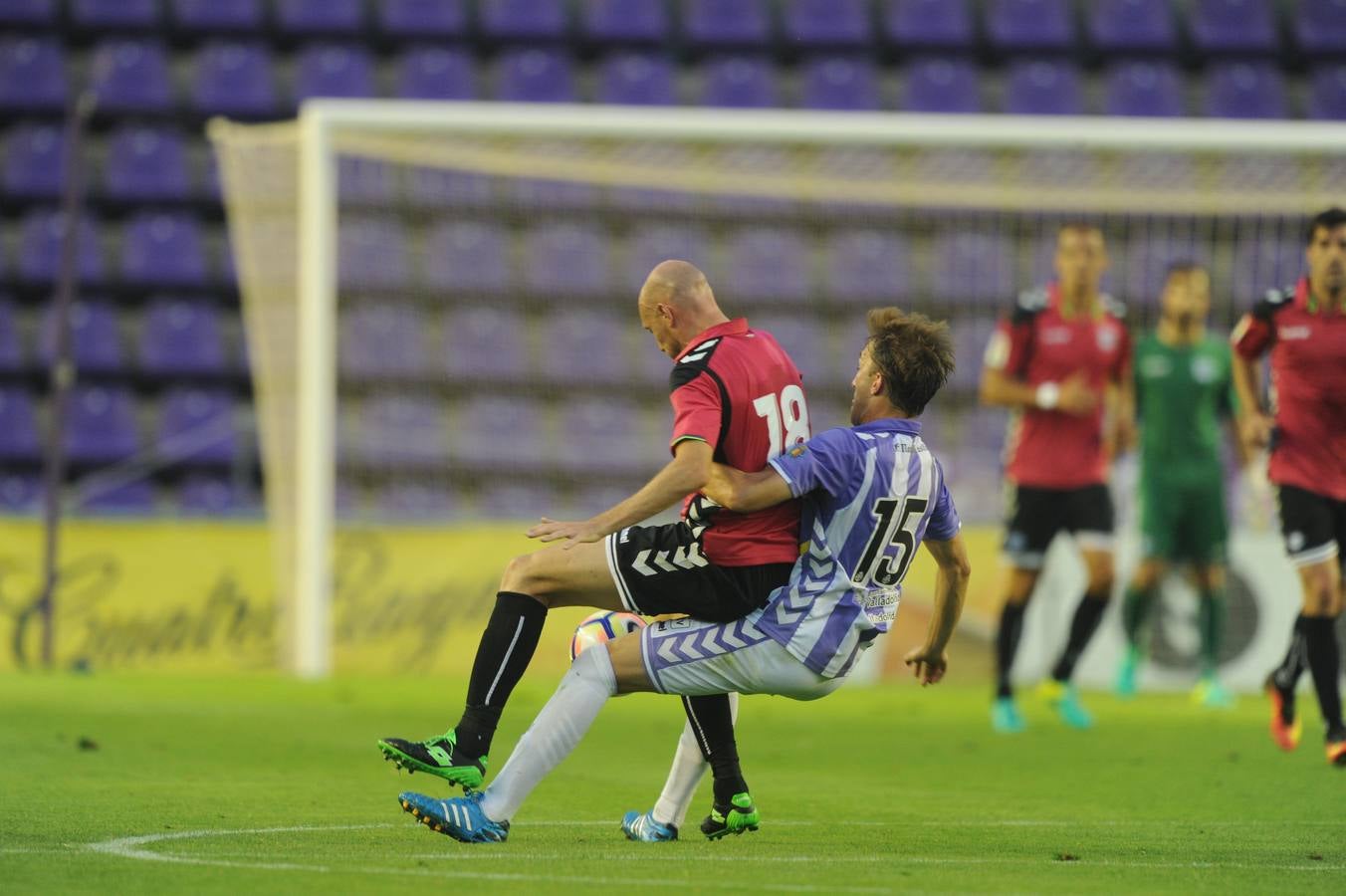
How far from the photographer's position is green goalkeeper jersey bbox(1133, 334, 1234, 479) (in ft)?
40.4

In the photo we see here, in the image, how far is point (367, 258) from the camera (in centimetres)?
1437

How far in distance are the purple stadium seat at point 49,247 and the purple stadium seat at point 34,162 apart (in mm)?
246

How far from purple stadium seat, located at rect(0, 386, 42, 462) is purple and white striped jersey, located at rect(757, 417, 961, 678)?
47.2 feet

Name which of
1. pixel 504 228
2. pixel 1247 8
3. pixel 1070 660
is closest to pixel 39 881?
pixel 1070 660

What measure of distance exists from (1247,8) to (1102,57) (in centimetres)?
178

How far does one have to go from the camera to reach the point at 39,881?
430 centimetres

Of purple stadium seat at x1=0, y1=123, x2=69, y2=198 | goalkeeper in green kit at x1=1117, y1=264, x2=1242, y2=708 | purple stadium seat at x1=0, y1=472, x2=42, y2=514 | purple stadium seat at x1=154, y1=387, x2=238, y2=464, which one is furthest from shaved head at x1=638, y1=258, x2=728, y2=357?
purple stadium seat at x1=0, y1=123, x2=69, y2=198

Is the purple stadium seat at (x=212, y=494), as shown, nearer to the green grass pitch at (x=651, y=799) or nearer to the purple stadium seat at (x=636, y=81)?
the green grass pitch at (x=651, y=799)

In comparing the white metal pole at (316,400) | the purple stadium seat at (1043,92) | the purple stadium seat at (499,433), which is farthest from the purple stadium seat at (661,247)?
the purple stadium seat at (1043,92)

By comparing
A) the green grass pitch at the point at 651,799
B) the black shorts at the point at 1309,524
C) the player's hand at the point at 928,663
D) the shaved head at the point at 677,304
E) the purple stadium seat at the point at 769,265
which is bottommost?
the green grass pitch at the point at 651,799

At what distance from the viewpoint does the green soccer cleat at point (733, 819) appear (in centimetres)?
562

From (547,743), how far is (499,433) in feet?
31.3

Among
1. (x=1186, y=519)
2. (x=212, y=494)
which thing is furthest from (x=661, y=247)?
(x=212, y=494)

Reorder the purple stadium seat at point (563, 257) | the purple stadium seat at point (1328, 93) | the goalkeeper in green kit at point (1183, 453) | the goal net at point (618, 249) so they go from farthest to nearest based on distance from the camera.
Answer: the purple stadium seat at point (1328, 93), the purple stadium seat at point (563, 257), the goal net at point (618, 249), the goalkeeper in green kit at point (1183, 453)
